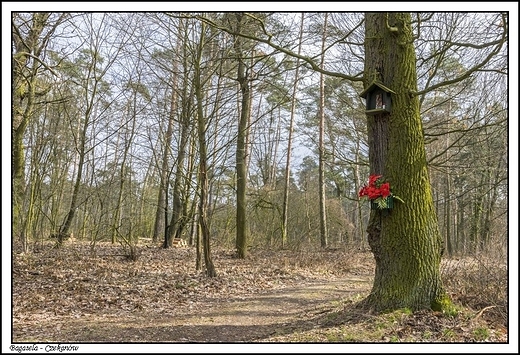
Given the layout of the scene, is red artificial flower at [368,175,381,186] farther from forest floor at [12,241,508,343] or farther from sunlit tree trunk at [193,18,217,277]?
sunlit tree trunk at [193,18,217,277]

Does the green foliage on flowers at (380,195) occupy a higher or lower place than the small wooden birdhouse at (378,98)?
→ lower

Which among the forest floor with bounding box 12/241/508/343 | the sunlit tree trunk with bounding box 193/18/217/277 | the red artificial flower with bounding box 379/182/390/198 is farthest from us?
the sunlit tree trunk with bounding box 193/18/217/277

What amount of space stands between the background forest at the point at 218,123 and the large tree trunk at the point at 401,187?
1.67ft

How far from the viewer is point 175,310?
6.18 meters

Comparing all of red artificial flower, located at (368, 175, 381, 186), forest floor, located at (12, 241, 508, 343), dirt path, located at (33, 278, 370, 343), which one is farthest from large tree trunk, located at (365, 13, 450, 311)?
dirt path, located at (33, 278, 370, 343)

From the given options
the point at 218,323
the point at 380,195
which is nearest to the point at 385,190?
the point at 380,195

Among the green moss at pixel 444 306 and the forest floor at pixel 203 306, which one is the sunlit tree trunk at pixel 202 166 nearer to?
the forest floor at pixel 203 306

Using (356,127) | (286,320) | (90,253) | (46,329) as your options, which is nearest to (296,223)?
(356,127)

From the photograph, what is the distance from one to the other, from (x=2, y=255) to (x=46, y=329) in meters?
1.09

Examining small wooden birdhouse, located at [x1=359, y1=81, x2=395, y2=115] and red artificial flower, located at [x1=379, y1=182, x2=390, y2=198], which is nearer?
red artificial flower, located at [x1=379, y1=182, x2=390, y2=198]

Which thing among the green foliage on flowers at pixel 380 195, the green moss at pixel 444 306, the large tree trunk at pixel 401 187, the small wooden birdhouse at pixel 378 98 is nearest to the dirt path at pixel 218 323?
the large tree trunk at pixel 401 187

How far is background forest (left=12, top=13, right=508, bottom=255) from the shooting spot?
26.0 feet

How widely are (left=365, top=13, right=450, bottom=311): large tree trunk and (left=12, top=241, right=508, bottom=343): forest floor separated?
30 cm

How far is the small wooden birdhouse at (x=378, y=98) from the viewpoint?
491 centimetres
